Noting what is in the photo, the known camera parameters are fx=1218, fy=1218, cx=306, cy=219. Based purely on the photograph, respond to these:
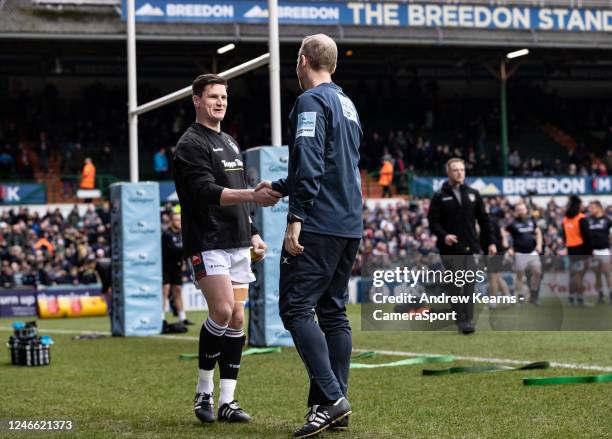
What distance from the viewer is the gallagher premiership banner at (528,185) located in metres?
37.5

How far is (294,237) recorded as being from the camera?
645 centimetres

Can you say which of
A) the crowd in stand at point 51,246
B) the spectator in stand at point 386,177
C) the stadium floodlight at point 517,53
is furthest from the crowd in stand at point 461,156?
the crowd in stand at point 51,246

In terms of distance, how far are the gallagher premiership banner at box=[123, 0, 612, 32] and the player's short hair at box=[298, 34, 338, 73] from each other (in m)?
28.3

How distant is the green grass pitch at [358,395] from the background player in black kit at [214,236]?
357 millimetres

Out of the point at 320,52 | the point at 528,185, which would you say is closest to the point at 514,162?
the point at 528,185

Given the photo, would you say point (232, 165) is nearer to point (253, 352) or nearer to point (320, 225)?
point (320, 225)

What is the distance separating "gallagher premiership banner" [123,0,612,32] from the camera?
1406 inches

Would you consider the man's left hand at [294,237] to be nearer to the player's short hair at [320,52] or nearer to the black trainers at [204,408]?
the player's short hair at [320,52]

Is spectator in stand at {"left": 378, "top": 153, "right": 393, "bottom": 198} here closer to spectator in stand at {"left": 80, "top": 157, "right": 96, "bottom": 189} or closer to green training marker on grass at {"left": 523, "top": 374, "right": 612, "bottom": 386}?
spectator in stand at {"left": 80, "top": 157, "right": 96, "bottom": 189}

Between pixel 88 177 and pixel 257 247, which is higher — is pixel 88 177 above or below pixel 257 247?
above

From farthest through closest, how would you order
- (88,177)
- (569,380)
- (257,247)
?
(88,177)
(569,380)
(257,247)

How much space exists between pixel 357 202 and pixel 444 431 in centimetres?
133

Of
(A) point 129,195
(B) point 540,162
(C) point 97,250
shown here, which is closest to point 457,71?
(B) point 540,162

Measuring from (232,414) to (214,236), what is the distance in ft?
3.65
